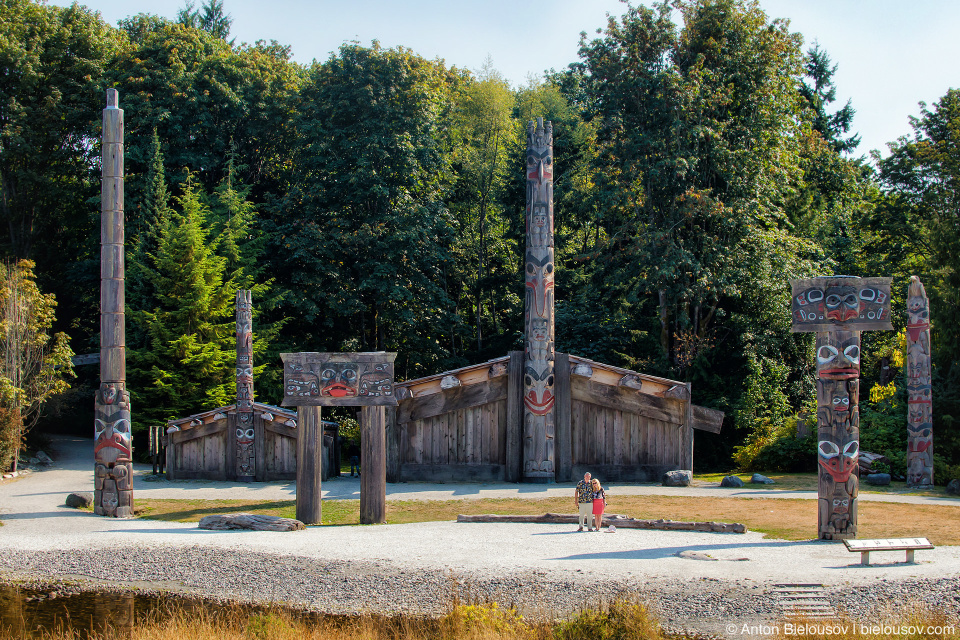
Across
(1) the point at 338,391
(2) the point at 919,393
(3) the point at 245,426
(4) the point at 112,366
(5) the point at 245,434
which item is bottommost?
(5) the point at 245,434

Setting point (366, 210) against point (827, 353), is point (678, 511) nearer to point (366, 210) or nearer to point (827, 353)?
point (827, 353)

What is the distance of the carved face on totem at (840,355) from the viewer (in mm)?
12898

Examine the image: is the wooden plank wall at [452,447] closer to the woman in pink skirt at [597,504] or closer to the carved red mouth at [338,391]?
the carved red mouth at [338,391]

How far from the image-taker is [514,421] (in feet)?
67.6

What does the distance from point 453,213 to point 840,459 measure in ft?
82.9

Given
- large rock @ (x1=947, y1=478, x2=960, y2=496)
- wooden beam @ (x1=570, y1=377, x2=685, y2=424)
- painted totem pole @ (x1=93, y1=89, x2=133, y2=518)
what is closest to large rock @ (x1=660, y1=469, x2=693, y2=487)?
wooden beam @ (x1=570, y1=377, x2=685, y2=424)

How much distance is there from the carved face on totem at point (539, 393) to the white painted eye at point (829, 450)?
→ 26.4ft

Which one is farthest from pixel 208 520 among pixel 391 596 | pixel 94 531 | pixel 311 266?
pixel 311 266

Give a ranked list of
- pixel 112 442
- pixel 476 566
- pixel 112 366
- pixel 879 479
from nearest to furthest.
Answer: pixel 476 566
pixel 112 442
pixel 112 366
pixel 879 479

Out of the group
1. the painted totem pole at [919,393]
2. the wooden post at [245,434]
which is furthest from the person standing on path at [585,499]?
the wooden post at [245,434]

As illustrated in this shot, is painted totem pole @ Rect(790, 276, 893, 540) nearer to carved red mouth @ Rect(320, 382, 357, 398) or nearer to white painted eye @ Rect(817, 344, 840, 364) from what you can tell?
white painted eye @ Rect(817, 344, 840, 364)

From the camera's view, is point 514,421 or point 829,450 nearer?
point 829,450

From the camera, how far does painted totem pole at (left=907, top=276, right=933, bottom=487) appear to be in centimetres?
1916

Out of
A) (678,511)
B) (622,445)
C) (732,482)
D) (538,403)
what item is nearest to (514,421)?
(538,403)
